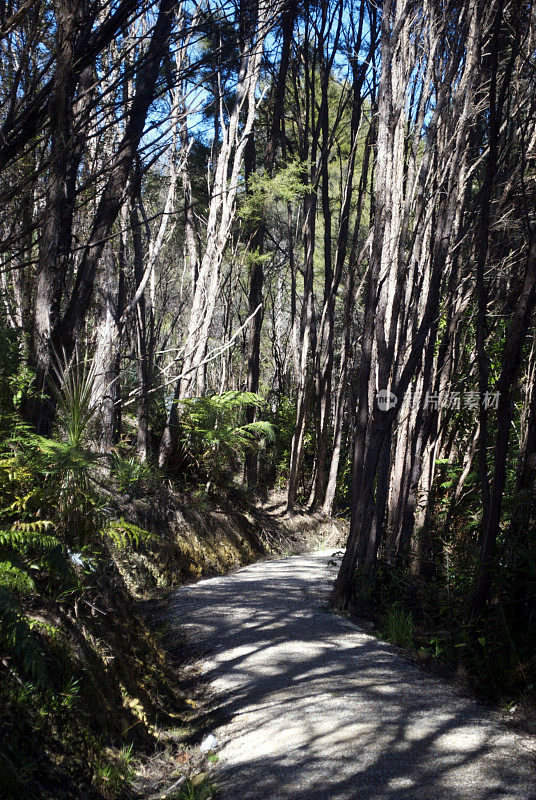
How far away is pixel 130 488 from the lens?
6766 mm

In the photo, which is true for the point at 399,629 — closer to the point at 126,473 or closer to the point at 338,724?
the point at 338,724

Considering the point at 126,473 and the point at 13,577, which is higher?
the point at 126,473

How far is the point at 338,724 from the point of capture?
285cm

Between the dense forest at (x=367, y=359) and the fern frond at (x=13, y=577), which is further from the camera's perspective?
the dense forest at (x=367, y=359)

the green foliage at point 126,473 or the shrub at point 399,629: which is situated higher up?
the green foliage at point 126,473

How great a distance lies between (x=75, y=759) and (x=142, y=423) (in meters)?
5.68

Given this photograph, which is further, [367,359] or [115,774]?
[367,359]

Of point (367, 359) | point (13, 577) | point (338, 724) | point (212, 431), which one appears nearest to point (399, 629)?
point (338, 724)

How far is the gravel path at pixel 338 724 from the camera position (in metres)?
2.35

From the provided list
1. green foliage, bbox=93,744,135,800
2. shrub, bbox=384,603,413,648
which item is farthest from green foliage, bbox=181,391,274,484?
green foliage, bbox=93,744,135,800

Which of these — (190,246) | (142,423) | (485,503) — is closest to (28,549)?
(485,503)

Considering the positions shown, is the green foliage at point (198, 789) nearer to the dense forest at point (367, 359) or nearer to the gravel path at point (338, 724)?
the gravel path at point (338, 724)

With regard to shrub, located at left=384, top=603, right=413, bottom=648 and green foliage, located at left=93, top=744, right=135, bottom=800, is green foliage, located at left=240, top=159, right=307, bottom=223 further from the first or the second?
green foliage, located at left=93, top=744, right=135, bottom=800

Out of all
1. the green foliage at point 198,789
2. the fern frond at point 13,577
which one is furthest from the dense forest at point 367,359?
the green foliage at point 198,789
